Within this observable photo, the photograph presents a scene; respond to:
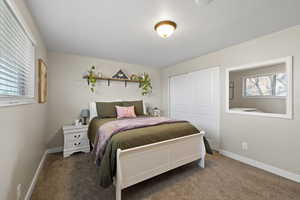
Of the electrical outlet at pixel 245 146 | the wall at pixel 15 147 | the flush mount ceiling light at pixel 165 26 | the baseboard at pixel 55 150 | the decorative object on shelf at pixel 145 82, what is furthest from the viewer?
the decorative object on shelf at pixel 145 82

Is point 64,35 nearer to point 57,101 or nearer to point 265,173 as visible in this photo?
point 57,101

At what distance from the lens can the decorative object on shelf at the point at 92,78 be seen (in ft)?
10.7

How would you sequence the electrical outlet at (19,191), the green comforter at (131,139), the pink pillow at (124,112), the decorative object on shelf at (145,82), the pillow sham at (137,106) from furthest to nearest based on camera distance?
the decorative object on shelf at (145,82) < the pillow sham at (137,106) < the pink pillow at (124,112) < the green comforter at (131,139) < the electrical outlet at (19,191)

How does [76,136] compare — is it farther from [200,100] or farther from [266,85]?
[266,85]

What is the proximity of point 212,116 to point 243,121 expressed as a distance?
25.1 inches

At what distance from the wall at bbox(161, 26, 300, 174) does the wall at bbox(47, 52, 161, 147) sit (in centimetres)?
271

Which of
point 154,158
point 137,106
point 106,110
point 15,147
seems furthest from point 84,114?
point 154,158

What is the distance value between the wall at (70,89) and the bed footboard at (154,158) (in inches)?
90.3

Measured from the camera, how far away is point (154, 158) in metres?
1.75

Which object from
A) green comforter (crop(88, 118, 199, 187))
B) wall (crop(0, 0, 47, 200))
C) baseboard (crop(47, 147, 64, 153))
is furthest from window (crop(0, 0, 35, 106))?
baseboard (crop(47, 147, 64, 153))

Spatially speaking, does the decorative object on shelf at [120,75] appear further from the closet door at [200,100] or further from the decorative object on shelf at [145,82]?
the closet door at [200,100]

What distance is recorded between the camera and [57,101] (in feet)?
9.87

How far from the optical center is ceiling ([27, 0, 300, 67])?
151cm

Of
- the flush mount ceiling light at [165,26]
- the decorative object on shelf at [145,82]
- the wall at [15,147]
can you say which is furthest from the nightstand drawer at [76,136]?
the flush mount ceiling light at [165,26]
